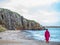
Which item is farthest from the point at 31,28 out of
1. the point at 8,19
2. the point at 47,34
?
the point at 47,34

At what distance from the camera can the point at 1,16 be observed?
119ft

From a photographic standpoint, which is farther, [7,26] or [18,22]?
[18,22]

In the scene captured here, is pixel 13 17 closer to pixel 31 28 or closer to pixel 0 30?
pixel 0 30

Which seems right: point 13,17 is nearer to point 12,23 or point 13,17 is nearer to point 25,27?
point 12,23

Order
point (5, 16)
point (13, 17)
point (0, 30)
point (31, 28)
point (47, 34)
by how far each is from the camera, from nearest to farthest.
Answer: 1. point (47, 34)
2. point (0, 30)
3. point (5, 16)
4. point (13, 17)
5. point (31, 28)

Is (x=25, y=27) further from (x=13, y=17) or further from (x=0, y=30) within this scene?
(x=0, y=30)

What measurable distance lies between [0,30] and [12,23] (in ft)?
22.1

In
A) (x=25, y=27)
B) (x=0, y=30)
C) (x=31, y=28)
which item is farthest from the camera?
(x=31, y=28)

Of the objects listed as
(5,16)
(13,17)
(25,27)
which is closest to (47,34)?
(5,16)

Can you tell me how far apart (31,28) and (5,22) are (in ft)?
54.0

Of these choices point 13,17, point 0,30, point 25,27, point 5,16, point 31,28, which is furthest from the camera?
point 31,28

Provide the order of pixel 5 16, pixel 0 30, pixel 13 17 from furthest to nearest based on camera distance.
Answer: pixel 13 17, pixel 5 16, pixel 0 30

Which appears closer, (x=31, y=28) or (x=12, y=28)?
(x=12, y=28)

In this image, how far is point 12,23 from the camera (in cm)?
3812
